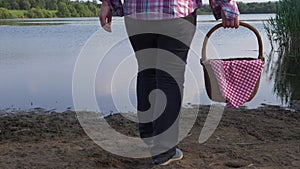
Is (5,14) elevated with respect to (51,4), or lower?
lower

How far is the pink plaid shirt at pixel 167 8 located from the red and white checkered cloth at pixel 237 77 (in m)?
0.32

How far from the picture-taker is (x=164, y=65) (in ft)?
9.54

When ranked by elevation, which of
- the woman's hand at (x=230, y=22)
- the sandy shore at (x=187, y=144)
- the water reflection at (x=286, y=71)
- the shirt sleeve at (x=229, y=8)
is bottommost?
the water reflection at (x=286, y=71)

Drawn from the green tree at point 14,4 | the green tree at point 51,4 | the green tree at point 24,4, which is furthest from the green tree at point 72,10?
the green tree at point 14,4

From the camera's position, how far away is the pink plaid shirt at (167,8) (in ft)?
9.24

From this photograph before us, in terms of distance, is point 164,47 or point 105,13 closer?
point 164,47

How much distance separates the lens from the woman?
9.37 ft

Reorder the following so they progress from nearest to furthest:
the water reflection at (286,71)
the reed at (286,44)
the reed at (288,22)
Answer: the water reflection at (286,71) → the reed at (286,44) → the reed at (288,22)

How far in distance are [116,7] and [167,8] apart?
1.47ft

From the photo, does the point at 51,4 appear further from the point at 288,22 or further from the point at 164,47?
the point at 164,47

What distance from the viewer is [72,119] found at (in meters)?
4.54

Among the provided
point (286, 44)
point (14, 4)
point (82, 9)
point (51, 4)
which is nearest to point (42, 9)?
point (51, 4)

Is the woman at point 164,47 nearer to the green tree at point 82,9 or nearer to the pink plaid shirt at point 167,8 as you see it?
the pink plaid shirt at point 167,8

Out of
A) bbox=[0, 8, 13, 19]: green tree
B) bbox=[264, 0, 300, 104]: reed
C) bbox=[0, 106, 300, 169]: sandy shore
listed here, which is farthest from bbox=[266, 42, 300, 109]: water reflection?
bbox=[0, 8, 13, 19]: green tree
